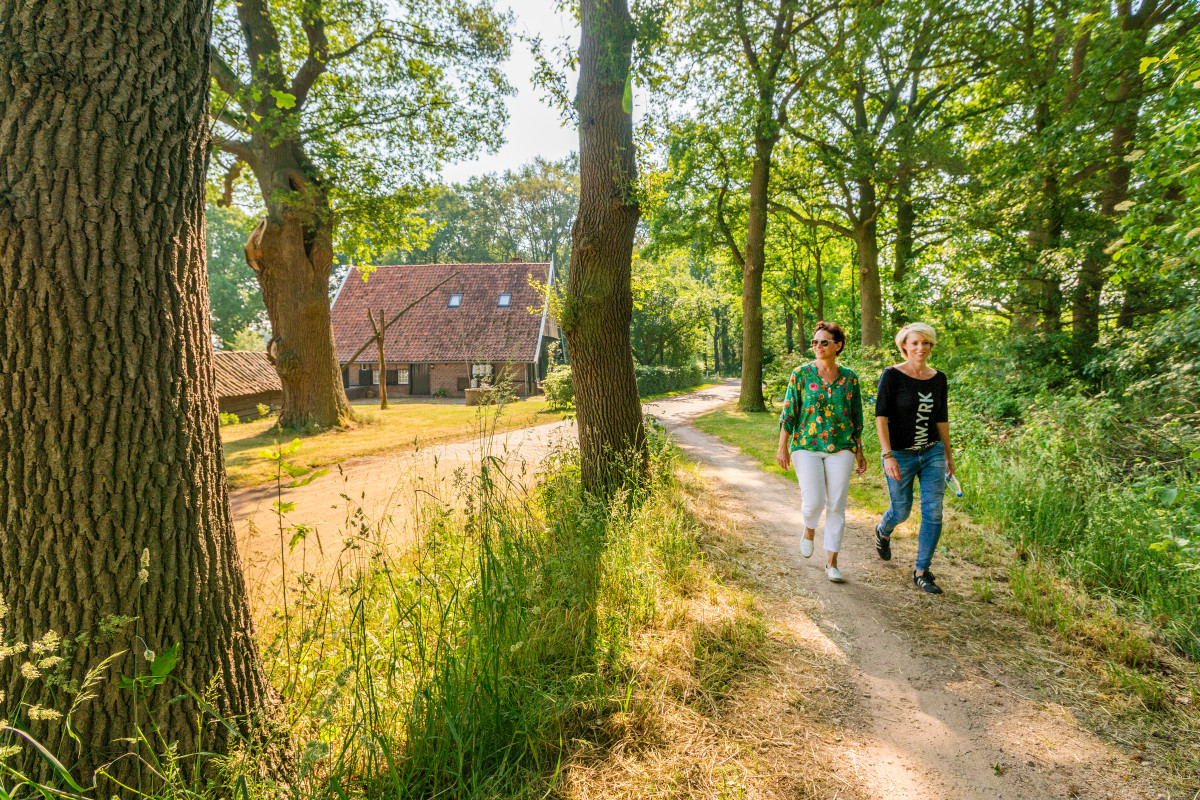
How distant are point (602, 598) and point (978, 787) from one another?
1.98m

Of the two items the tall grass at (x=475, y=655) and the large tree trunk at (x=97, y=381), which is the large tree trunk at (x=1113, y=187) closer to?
the tall grass at (x=475, y=655)

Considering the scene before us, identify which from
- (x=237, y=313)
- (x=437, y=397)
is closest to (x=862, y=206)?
(x=437, y=397)

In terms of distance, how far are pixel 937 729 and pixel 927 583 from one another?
174 centimetres

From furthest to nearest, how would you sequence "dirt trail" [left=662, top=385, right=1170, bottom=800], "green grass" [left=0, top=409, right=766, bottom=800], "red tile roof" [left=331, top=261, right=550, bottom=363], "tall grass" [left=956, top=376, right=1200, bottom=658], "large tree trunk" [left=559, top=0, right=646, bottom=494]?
"red tile roof" [left=331, top=261, right=550, bottom=363], "large tree trunk" [left=559, top=0, right=646, bottom=494], "tall grass" [left=956, top=376, right=1200, bottom=658], "dirt trail" [left=662, top=385, right=1170, bottom=800], "green grass" [left=0, top=409, right=766, bottom=800]

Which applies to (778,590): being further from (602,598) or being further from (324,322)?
(324,322)

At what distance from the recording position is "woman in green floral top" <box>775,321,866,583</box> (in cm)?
398

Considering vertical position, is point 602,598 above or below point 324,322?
below

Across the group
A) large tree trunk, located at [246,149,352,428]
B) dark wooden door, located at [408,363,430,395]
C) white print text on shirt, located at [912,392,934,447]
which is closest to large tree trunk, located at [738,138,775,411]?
large tree trunk, located at [246,149,352,428]

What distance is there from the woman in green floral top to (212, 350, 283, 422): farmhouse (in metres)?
15.6

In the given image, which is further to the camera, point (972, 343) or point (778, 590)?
point (972, 343)

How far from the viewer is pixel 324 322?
42.0ft

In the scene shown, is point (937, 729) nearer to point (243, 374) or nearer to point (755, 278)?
point (755, 278)

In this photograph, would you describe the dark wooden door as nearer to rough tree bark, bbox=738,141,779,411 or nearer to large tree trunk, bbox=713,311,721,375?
rough tree bark, bbox=738,141,779,411

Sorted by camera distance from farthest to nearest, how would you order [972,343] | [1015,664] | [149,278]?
[972,343] < [1015,664] < [149,278]
